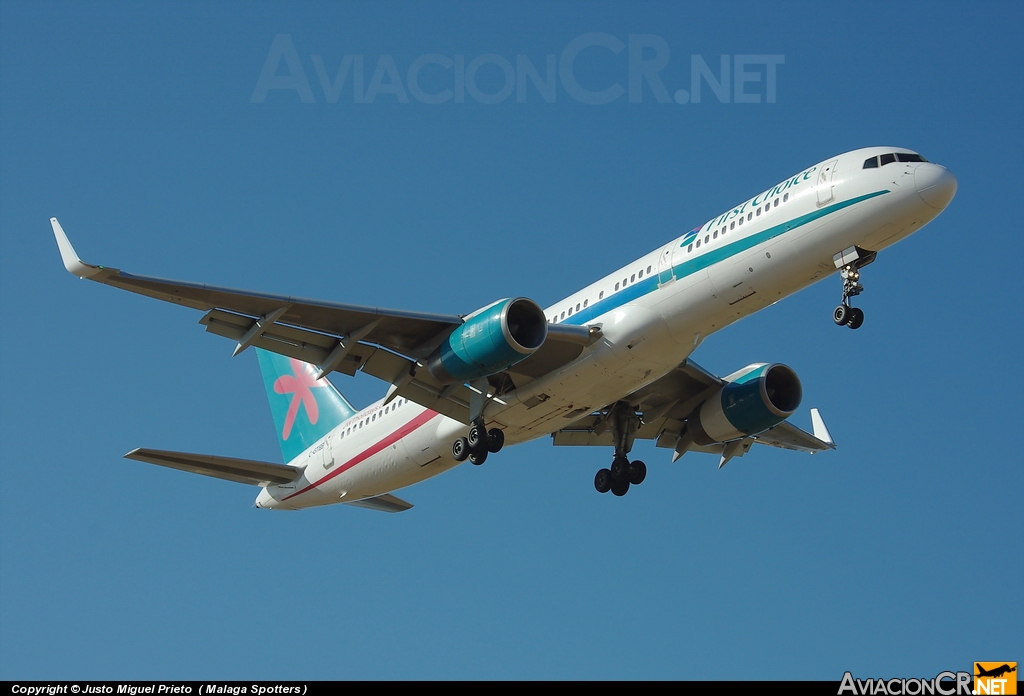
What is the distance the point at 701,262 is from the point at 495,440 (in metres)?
6.55

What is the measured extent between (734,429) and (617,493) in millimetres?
3639

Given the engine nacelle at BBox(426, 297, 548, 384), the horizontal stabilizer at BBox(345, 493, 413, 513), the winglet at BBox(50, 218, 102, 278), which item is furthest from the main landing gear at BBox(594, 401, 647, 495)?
the winglet at BBox(50, 218, 102, 278)

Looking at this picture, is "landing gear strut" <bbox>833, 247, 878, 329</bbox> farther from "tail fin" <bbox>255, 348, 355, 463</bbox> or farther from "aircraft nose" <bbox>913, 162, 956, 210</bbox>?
"tail fin" <bbox>255, 348, 355, 463</bbox>

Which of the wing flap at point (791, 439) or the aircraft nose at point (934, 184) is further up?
the wing flap at point (791, 439)

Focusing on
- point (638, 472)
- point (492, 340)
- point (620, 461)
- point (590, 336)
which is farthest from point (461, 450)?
point (638, 472)

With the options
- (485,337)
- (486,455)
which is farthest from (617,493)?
(485,337)

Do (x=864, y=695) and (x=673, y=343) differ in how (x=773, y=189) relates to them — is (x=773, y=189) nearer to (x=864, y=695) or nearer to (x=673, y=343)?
(x=673, y=343)

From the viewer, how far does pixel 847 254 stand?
25281 millimetres

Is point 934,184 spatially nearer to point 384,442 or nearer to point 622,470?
point 622,470

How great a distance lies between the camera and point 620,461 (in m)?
32.4

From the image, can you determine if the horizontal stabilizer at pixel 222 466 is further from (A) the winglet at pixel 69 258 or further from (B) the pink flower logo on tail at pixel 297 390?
(A) the winglet at pixel 69 258

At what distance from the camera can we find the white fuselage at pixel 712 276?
25.0m

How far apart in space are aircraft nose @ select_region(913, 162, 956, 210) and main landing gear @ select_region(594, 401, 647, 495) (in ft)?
35.2

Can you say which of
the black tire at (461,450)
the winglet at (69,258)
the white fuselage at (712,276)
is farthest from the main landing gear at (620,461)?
the winglet at (69,258)
